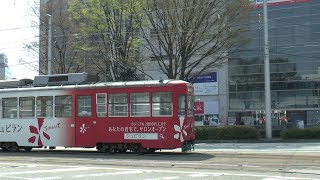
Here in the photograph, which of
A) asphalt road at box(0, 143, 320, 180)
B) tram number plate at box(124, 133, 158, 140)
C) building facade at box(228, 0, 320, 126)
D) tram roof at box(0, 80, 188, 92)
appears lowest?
asphalt road at box(0, 143, 320, 180)

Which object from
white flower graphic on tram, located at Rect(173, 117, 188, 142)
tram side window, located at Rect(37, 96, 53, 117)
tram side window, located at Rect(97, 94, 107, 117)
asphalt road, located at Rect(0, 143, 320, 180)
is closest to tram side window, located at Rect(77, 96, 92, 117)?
tram side window, located at Rect(97, 94, 107, 117)

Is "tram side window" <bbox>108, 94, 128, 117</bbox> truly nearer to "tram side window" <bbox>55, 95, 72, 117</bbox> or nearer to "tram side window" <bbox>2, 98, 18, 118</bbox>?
"tram side window" <bbox>55, 95, 72, 117</bbox>

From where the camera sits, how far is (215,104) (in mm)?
59062

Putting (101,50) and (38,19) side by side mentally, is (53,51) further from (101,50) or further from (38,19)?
(101,50)

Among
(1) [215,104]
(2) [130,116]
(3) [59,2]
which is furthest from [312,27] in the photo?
(2) [130,116]

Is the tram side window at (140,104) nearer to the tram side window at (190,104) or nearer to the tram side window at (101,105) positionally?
the tram side window at (101,105)

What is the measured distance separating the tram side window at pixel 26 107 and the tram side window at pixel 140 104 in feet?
17.0

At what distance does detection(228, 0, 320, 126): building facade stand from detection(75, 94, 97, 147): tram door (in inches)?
1322

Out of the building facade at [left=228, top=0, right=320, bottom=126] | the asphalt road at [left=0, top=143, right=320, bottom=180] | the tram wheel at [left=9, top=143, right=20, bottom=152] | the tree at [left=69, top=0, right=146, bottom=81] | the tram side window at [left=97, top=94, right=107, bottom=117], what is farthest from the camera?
the building facade at [left=228, top=0, right=320, bottom=126]

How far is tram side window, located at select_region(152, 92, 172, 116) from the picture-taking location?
18719mm

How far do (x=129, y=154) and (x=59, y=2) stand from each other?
24.1 m

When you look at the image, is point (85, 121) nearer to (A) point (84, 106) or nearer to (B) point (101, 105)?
(A) point (84, 106)

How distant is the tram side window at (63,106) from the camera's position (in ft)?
67.6

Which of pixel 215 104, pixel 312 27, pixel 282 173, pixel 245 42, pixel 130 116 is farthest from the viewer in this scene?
pixel 215 104
